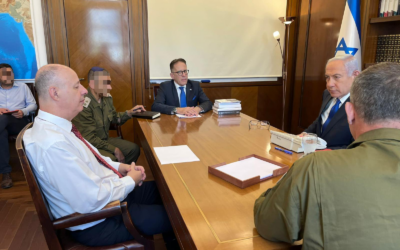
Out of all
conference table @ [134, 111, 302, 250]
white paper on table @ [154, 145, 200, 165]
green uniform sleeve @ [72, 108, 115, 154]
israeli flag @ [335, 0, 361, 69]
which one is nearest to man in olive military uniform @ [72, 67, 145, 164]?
green uniform sleeve @ [72, 108, 115, 154]

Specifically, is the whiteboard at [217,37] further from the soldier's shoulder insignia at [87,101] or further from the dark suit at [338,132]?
the dark suit at [338,132]

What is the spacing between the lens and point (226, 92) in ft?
14.5

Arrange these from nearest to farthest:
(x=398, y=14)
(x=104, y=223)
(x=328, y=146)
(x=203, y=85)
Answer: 1. (x=104, y=223)
2. (x=328, y=146)
3. (x=398, y=14)
4. (x=203, y=85)

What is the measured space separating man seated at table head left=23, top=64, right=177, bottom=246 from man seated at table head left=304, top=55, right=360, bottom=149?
122 cm

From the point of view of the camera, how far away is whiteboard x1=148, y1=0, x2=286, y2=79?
3.94 m

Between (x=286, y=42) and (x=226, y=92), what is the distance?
126cm

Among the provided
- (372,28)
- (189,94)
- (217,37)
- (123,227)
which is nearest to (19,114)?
(189,94)

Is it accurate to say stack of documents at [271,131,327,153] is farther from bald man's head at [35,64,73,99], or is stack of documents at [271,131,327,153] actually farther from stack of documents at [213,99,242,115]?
bald man's head at [35,64,73,99]

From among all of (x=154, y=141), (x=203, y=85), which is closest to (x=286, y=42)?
(x=203, y=85)

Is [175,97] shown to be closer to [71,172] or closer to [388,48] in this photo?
[71,172]

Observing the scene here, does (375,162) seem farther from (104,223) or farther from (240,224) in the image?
(104,223)

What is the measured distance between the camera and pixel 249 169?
1324mm

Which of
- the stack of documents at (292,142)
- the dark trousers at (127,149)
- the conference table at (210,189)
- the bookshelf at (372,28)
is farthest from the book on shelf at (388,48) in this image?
the dark trousers at (127,149)

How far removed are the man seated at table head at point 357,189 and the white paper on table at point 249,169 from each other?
1.53 feet
